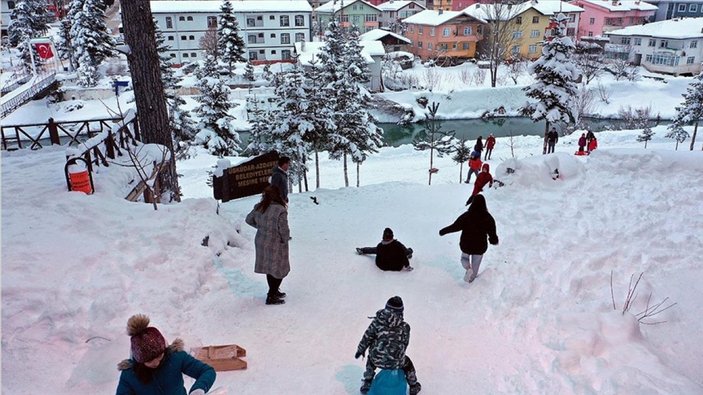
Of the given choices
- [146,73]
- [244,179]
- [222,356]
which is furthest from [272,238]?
[146,73]

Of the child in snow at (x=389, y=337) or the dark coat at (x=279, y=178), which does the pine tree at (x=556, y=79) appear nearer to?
the dark coat at (x=279, y=178)

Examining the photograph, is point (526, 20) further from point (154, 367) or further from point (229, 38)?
point (154, 367)

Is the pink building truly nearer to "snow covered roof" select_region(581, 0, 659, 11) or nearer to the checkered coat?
"snow covered roof" select_region(581, 0, 659, 11)

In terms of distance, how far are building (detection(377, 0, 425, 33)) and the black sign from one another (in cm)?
6118

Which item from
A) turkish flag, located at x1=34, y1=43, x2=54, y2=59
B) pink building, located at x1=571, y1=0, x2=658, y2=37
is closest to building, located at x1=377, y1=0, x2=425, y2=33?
pink building, located at x1=571, y1=0, x2=658, y2=37

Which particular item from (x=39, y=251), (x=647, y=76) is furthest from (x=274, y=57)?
(x=39, y=251)

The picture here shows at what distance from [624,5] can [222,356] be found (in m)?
75.5

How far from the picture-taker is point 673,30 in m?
50.0

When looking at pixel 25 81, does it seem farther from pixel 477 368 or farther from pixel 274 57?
pixel 477 368

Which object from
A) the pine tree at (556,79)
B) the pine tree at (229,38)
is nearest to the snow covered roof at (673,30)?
the pine tree at (556,79)

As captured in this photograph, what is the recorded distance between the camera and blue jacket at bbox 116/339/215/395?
3.02 m

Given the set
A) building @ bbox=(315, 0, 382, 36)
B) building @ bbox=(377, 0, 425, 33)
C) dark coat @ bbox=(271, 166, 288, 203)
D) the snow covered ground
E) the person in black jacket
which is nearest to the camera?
the snow covered ground

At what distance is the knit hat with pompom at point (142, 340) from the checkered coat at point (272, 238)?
9.82 feet

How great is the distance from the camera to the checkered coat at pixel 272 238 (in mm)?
5891
